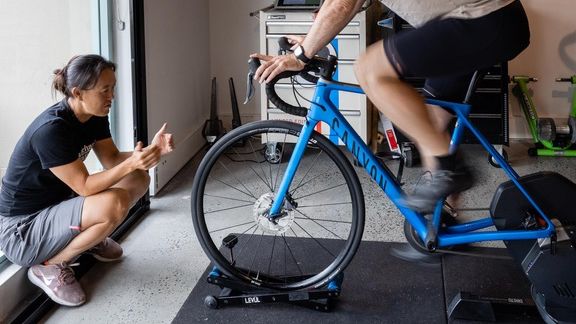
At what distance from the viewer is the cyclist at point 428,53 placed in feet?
6.43

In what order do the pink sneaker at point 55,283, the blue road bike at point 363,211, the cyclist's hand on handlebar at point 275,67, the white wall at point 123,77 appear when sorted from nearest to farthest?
the cyclist's hand on handlebar at point 275,67 < the blue road bike at point 363,211 < the pink sneaker at point 55,283 < the white wall at point 123,77

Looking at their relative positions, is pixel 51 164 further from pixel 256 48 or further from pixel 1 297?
pixel 256 48

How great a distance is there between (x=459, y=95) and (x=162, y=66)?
1.88 m

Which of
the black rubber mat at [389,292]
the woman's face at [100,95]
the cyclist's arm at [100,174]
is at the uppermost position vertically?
the woman's face at [100,95]

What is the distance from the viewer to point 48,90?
9.21 ft

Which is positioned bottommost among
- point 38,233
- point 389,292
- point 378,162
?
point 389,292

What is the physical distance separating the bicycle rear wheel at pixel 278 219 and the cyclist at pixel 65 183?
1.04 ft

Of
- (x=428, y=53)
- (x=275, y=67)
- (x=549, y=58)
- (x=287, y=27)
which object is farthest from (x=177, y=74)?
(x=549, y=58)

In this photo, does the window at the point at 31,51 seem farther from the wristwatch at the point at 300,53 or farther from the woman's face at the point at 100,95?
the wristwatch at the point at 300,53

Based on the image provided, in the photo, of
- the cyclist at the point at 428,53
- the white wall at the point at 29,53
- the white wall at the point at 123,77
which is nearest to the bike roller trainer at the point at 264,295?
the cyclist at the point at 428,53

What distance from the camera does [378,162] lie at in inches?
90.7

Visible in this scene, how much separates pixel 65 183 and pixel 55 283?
0.37 meters

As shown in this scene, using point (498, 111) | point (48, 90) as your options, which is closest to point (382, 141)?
point (498, 111)

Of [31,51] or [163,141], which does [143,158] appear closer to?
[163,141]
